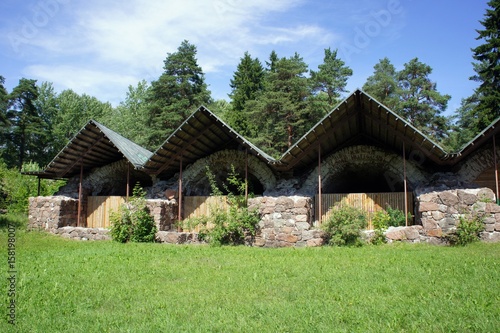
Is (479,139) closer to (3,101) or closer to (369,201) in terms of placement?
(369,201)

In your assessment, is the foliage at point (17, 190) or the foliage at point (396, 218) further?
the foliage at point (17, 190)

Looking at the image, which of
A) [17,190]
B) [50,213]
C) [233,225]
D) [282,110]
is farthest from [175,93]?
[233,225]

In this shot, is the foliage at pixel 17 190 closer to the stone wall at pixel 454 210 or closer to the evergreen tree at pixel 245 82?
the evergreen tree at pixel 245 82

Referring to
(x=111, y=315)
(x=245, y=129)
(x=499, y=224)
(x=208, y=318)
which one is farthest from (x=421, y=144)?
(x=245, y=129)

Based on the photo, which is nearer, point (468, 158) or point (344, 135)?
point (468, 158)

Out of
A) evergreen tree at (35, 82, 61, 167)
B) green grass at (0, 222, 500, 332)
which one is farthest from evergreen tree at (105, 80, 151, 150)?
green grass at (0, 222, 500, 332)

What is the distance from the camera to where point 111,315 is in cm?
506

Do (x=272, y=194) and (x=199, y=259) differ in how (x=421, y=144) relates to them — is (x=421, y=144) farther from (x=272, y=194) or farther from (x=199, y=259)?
(x=199, y=259)

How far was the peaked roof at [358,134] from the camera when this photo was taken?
11.0 metres

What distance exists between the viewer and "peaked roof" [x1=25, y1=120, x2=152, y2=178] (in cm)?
1392

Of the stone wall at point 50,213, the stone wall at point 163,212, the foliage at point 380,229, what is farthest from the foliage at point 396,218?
the stone wall at point 50,213

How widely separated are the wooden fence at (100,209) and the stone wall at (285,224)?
6.47 meters

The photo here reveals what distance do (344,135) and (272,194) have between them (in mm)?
3095

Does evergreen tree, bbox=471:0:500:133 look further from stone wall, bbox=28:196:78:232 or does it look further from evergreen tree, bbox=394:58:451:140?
stone wall, bbox=28:196:78:232
